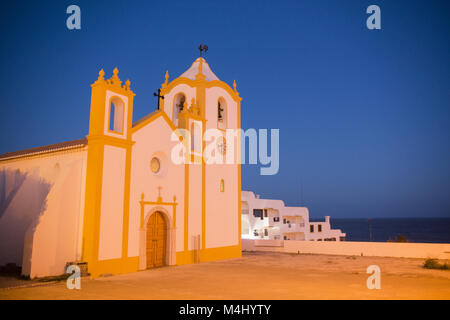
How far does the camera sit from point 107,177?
45.1 ft

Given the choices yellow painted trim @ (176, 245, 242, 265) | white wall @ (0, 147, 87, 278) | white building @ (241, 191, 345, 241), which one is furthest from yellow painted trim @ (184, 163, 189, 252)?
white building @ (241, 191, 345, 241)

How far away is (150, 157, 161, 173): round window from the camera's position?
53.7ft

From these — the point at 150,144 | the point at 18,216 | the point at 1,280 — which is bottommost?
the point at 1,280

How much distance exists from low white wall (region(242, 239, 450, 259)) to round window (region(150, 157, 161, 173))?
1074cm

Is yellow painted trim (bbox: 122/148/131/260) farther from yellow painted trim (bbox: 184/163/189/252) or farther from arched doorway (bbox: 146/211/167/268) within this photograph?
yellow painted trim (bbox: 184/163/189/252)

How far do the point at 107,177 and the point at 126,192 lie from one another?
109cm

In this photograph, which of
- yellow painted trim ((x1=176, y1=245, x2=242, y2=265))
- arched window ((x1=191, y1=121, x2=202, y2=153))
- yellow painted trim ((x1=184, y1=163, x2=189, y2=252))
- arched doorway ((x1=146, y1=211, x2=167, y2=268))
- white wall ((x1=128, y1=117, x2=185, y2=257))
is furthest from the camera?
arched window ((x1=191, y1=121, x2=202, y2=153))

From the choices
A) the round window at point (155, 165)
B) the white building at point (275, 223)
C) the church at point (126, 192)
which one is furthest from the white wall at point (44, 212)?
the white building at point (275, 223)

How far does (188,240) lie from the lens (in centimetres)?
1756

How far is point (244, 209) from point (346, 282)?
106 ft

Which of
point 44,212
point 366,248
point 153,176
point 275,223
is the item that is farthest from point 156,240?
point 275,223

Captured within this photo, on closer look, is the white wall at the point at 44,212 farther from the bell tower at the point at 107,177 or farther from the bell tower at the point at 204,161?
the bell tower at the point at 204,161
